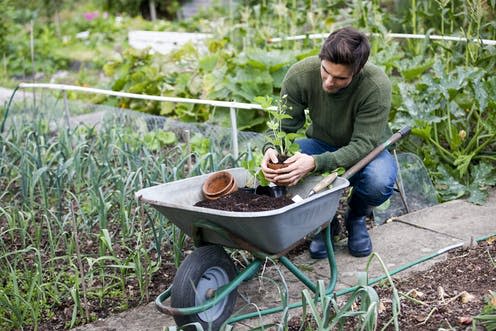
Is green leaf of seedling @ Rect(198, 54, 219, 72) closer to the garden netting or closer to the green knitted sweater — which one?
the garden netting

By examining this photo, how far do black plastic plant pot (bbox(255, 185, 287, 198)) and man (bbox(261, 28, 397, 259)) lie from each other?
93mm

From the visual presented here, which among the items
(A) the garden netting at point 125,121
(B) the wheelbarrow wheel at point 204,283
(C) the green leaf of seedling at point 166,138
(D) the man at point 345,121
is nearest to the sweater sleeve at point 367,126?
(D) the man at point 345,121

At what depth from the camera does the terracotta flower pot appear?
2861 millimetres

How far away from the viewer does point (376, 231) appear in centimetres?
363

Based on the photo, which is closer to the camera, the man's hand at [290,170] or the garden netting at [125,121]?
the man's hand at [290,170]

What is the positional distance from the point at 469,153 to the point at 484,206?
44cm

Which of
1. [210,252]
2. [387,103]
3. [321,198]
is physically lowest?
[210,252]

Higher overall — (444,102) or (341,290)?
(444,102)

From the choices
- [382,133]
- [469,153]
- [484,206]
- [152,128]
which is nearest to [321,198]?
[382,133]

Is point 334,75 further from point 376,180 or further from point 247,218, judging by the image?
point 247,218

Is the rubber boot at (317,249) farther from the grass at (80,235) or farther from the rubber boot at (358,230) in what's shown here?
the grass at (80,235)

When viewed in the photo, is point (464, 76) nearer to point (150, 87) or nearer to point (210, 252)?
point (210, 252)

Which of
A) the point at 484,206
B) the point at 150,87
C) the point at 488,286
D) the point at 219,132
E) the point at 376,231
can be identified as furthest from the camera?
the point at 150,87

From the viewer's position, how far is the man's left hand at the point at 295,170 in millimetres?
2846
